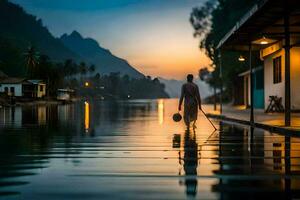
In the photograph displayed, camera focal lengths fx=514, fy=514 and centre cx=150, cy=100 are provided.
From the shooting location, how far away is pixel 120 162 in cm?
938

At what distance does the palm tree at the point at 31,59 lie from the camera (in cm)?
10700

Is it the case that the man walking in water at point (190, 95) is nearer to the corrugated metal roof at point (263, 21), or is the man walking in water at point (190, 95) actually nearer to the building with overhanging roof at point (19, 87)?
the corrugated metal roof at point (263, 21)

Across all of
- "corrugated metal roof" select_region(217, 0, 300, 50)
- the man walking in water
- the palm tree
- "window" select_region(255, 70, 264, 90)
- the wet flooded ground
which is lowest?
the wet flooded ground

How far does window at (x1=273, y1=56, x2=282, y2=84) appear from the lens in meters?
29.2

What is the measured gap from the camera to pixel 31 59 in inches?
4301

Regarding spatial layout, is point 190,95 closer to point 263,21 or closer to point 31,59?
point 263,21

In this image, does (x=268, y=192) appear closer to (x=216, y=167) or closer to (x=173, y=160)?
(x=216, y=167)

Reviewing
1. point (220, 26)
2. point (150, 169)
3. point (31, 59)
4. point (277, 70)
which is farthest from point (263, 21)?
point (31, 59)

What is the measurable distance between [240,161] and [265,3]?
7651 mm

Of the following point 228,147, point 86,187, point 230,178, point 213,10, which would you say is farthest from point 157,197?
point 213,10

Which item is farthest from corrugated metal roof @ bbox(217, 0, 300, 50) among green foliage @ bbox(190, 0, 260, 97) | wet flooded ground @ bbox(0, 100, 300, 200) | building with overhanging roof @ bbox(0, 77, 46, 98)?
building with overhanging roof @ bbox(0, 77, 46, 98)

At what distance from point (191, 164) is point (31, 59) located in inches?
4093

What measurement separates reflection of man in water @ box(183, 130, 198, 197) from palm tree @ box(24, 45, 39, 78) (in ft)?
314

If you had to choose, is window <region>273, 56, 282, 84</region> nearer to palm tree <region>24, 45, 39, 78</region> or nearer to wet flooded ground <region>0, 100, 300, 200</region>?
wet flooded ground <region>0, 100, 300, 200</region>
